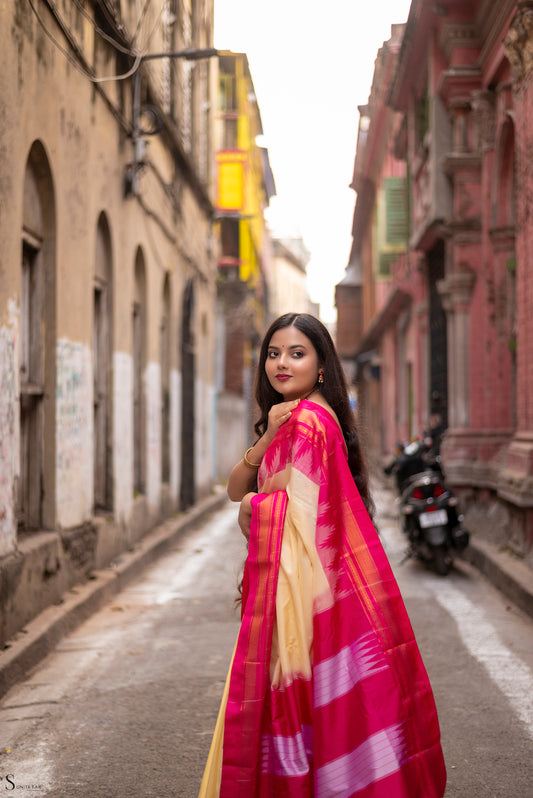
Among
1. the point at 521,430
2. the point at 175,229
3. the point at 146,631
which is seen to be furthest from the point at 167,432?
the point at 146,631

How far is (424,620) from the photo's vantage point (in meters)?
6.95

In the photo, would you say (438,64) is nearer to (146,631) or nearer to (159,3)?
(159,3)

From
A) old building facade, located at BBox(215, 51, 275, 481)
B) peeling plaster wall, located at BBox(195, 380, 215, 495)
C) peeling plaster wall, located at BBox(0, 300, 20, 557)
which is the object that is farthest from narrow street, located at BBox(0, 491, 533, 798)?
old building facade, located at BBox(215, 51, 275, 481)

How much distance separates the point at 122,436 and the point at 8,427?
13.8ft

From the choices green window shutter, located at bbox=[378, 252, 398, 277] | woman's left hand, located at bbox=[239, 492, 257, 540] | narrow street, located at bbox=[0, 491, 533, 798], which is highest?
green window shutter, located at bbox=[378, 252, 398, 277]

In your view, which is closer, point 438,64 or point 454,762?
point 454,762

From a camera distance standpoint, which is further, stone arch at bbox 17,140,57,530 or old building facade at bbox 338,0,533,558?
old building facade at bbox 338,0,533,558

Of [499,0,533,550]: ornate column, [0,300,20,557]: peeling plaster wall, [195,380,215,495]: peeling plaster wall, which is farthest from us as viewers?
[195,380,215,495]: peeling plaster wall

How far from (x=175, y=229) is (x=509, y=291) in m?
5.19

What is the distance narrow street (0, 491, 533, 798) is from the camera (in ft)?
12.8

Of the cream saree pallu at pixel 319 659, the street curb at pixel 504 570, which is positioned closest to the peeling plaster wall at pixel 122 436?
the street curb at pixel 504 570

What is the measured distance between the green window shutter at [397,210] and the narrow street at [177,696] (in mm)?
10727

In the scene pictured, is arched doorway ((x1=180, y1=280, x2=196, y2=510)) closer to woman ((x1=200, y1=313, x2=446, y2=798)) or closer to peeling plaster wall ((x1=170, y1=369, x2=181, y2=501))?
peeling plaster wall ((x1=170, y1=369, x2=181, y2=501))

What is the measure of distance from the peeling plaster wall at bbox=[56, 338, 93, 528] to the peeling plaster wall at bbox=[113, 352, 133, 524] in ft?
4.06
